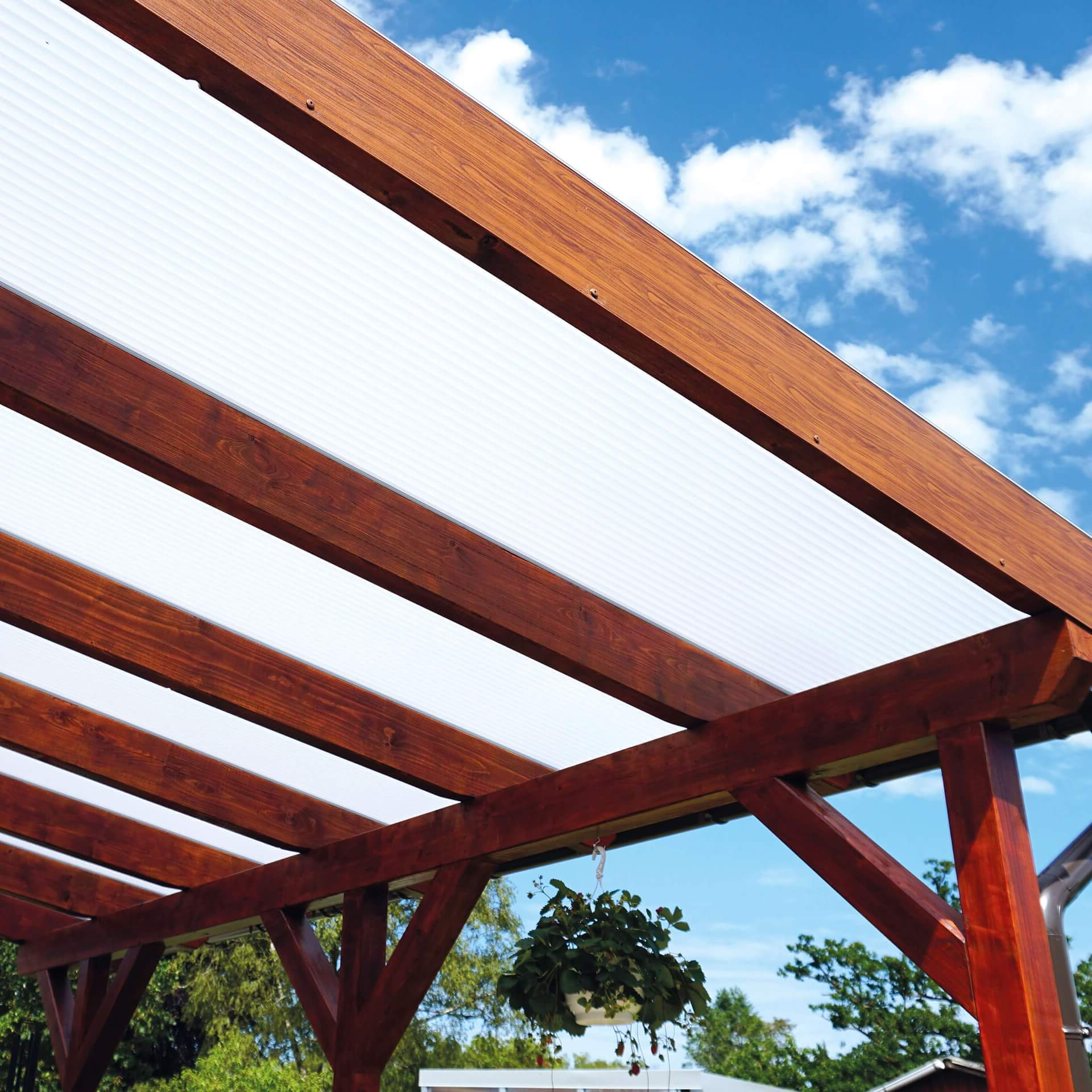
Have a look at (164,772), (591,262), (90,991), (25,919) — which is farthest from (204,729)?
(25,919)

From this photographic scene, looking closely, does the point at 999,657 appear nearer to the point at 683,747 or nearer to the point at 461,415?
the point at 683,747

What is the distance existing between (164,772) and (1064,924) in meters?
3.18

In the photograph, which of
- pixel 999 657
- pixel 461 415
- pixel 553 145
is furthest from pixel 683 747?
pixel 553 145

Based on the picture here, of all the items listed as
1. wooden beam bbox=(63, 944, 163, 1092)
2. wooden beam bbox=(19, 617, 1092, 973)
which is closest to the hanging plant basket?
wooden beam bbox=(19, 617, 1092, 973)

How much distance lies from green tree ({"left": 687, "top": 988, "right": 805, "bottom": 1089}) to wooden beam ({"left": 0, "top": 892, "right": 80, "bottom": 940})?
15.0 m

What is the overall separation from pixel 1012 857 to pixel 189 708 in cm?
283

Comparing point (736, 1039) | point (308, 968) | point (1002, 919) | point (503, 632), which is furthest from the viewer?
point (736, 1039)

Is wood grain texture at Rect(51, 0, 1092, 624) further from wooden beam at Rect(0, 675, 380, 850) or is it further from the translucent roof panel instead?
wooden beam at Rect(0, 675, 380, 850)

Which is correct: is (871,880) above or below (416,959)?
below

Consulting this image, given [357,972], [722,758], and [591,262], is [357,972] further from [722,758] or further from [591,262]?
[591,262]

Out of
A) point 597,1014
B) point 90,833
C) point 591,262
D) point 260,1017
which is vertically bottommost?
point 597,1014

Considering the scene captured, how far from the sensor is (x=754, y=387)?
2184 mm

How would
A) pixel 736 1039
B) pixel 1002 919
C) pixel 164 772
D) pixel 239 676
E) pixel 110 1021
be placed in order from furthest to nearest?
pixel 736 1039
pixel 110 1021
pixel 164 772
pixel 239 676
pixel 1002 919

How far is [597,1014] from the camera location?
3.49 metres
